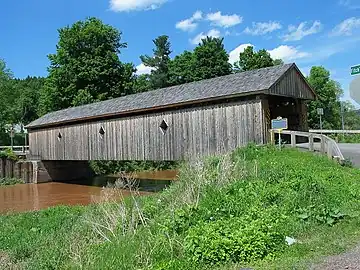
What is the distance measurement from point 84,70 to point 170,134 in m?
25.1

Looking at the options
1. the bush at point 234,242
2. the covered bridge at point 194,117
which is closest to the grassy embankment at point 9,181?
the covered bridge at point 194,117

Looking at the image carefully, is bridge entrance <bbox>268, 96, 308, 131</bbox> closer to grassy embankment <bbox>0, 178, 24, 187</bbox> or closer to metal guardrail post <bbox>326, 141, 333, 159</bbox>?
metal guardrail post <bbox>326, 141, 333, 159</bbox>

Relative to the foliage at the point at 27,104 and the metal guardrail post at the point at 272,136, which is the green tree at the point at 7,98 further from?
the metal guardrail post at the point at 272,136

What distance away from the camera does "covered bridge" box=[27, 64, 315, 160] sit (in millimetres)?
15209

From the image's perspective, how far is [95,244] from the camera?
5.97m

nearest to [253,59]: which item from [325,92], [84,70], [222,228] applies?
[325,92]

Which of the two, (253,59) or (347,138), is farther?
(253,59)

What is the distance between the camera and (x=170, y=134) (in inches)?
711

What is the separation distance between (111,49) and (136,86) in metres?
4.81

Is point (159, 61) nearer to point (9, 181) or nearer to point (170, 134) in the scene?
point (9, 181)

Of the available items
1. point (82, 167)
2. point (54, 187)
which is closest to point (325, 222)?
point (54, 187)

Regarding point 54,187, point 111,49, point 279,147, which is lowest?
point 54,187

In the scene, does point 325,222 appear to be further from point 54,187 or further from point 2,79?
point 2,79

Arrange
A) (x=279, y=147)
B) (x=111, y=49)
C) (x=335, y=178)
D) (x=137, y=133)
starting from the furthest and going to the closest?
(x=111, y=49) < (x=137, y=133) < (x=279, y=147) < (x=335, y=178)
